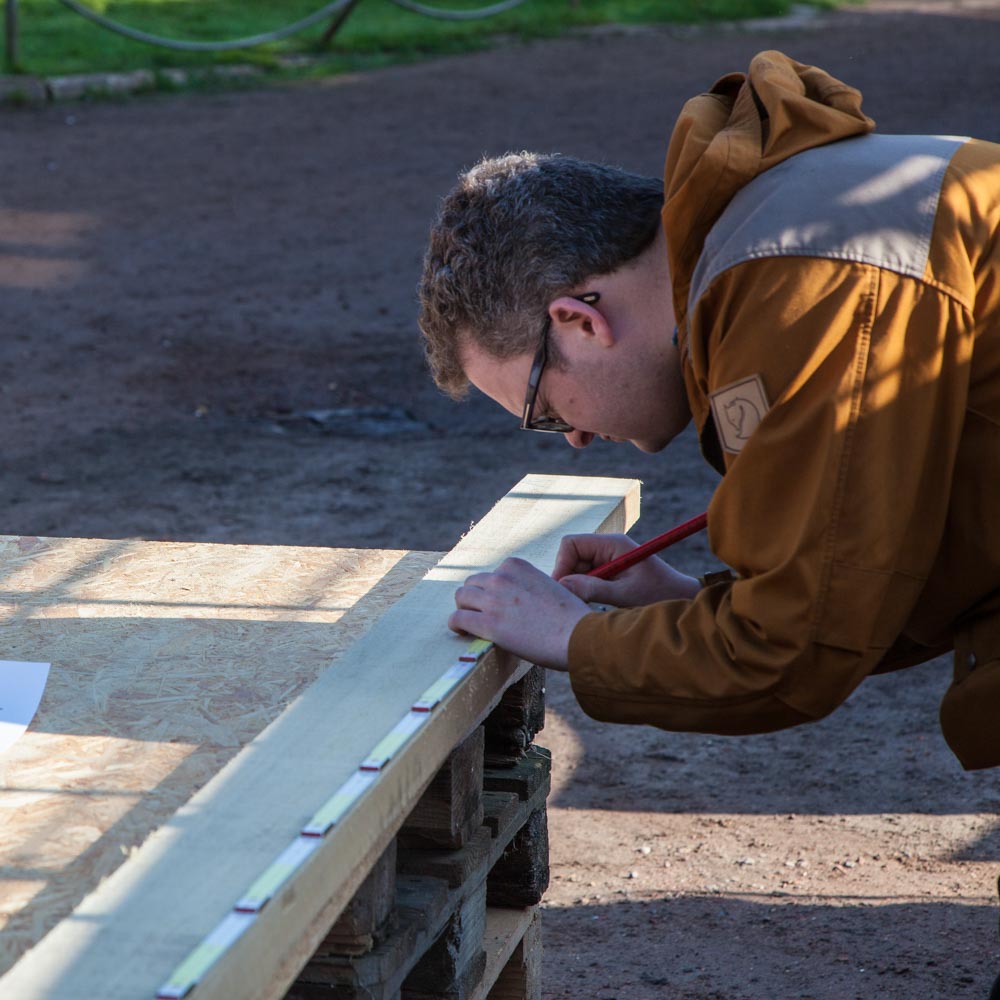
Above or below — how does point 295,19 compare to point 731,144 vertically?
below

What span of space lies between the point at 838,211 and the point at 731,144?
17cm

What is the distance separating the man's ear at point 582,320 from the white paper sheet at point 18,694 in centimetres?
96

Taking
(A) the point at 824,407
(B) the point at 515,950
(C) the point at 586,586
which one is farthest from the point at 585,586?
(B) the point at 515,950

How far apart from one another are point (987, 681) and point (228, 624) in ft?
4.16

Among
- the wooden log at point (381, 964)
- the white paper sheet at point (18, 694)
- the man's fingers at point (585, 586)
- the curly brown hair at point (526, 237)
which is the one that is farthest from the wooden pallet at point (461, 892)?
the curly brown hair at point (526, 237)

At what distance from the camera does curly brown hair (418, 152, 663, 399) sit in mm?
1994

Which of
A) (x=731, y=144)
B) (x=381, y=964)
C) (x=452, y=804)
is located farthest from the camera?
(x=452, y=804)

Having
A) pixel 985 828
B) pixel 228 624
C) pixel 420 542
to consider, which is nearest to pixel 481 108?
pixel 420 542

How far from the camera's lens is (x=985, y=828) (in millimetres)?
3758

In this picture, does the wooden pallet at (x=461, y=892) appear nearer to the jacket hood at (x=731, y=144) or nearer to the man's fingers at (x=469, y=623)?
the man's fingers at (x=469, y=623)

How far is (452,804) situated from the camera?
220 centimetres

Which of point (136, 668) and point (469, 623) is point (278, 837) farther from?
point (136, 668)

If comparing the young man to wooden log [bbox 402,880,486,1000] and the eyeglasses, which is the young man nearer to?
the eyeglasses

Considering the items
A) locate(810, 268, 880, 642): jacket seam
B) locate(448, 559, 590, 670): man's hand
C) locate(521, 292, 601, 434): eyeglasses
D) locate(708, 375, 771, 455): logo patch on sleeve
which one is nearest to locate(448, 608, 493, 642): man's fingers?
locate(448, 559, 590, 670): man's hand
